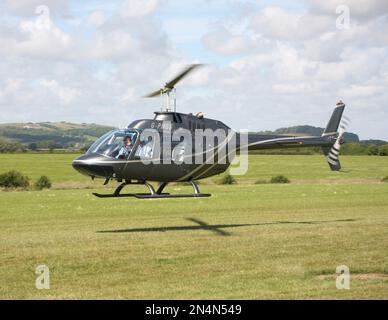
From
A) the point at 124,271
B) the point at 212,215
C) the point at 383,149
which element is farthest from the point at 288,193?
the point at 383,149

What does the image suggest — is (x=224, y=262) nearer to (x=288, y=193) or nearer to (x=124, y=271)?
(x=124, y=271)

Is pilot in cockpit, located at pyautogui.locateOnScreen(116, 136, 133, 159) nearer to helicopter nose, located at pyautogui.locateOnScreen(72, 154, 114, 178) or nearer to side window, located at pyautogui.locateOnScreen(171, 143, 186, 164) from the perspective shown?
helicopter nose, located at pyautogui.locateOnScreen(72, 154, 114, 178)

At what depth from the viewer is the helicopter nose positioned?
1867cm

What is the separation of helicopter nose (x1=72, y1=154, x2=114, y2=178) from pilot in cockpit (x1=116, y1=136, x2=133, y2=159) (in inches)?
20.1

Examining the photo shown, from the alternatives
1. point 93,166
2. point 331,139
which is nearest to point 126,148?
point 93,166

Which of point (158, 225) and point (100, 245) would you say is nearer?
point (100, 245)

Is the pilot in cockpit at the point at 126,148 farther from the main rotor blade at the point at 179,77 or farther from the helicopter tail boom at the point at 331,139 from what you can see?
the helicopter tail boom at the point at 331,139

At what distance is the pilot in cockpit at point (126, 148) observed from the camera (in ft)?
62.3

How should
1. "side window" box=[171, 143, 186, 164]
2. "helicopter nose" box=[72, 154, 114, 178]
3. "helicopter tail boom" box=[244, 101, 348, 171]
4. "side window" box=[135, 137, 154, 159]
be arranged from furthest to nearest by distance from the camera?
"helicopter tail boom" box=[244, 101, 348, 171], "side window" box=[171, 143, 186, 164], "side window" box=[135, 137, 154, 159], "helicopter nose" box=[72, 154, 114, 178]

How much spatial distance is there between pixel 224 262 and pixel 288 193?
26638 mm

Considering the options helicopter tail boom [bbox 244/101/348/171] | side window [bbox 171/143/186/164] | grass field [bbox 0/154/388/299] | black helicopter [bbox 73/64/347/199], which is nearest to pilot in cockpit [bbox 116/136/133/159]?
black helicopter [bbox 73/64/347/199]

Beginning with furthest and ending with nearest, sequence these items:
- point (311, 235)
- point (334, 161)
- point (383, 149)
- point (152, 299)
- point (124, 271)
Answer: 1. point (383, 149)
2. point (334, 161)
3. point (311, 235)
4. point (124, 271)
5. point (152, 299)

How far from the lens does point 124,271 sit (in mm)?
14141

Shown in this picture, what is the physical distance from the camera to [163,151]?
19.7 meters
